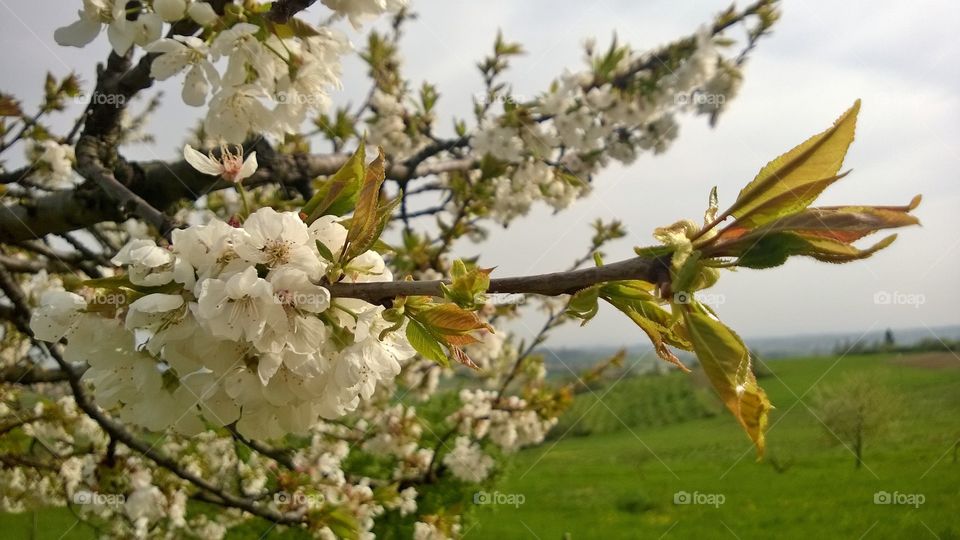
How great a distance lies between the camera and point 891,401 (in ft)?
16.8

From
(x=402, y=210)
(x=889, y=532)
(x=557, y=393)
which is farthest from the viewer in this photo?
(x=889, y=532)

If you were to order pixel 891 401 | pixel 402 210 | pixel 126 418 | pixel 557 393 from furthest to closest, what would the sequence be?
pixel 891 401 → pixel 557 393 → pixel 402 210 → pixel 126 418

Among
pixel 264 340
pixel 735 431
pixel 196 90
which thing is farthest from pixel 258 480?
pixel 735 431

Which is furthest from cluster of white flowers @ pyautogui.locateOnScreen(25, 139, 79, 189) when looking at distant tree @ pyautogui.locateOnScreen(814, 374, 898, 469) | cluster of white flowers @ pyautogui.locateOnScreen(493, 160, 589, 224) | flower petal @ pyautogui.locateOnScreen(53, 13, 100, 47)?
distant tree @ pyautogui.locateOnScreen(814, 374, 898, 469)

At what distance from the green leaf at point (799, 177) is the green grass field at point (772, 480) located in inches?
121

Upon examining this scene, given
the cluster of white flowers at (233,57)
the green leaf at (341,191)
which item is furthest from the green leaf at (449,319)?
the cluster of white flowers at (233,57)

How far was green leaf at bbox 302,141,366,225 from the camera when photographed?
455 millimetres

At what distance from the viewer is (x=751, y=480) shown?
225 inches

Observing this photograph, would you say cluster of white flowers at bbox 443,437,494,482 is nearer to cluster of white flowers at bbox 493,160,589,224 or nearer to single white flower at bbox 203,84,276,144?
cluster of white flowers at bbox 493,160,589,224

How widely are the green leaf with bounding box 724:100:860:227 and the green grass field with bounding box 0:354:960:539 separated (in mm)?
→ 2749

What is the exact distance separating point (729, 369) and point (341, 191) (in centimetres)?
31

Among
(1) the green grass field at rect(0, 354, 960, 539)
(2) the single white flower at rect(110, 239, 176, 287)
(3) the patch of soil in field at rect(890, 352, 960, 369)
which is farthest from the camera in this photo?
(3) the patch of soil in field at rect(890, 352, 960, 369)

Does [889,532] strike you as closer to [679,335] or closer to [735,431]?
[735,431]

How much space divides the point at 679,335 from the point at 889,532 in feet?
14.9
